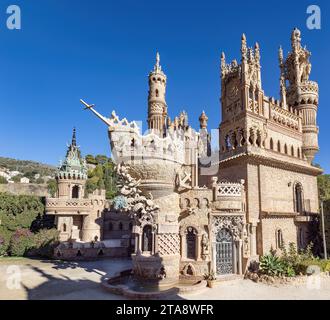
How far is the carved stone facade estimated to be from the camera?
619 inches

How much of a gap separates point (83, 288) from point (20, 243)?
60.3 feet

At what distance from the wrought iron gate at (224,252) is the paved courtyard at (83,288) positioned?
1.14 meters

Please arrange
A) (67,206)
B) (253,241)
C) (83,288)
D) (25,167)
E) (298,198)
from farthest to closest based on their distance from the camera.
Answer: (25,167) → (67,206) → (298,198) → (253,241) → (83,288)

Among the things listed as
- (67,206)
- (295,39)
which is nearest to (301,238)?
(295,39)

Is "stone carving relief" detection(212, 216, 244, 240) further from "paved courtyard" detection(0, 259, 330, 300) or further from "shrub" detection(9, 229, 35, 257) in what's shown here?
"shrub" detection(9, 229, 35, 257)

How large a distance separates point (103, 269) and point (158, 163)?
1193 centimetres

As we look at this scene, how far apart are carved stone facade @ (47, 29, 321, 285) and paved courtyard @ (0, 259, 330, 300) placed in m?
2.24

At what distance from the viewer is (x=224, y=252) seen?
18.0 metres

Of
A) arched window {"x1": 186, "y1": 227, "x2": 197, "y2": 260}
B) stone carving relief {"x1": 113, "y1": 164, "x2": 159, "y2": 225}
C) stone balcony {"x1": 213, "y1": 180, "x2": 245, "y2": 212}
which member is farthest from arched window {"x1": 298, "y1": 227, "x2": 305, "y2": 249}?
stone carving relief {"x1": 113, "y1": 164, "x2": 159, "y2": 225}

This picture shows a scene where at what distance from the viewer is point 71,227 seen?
32656 mm

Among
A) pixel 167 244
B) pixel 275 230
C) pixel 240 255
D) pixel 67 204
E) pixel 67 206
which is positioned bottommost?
pixel 240 255

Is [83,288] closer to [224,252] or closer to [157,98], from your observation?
[224,252]

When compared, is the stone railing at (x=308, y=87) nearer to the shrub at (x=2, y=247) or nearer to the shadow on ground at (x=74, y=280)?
the shadow on ground at (x=74, y=280)

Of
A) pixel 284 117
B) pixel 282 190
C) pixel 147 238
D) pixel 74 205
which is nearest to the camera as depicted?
pixel 147 238
